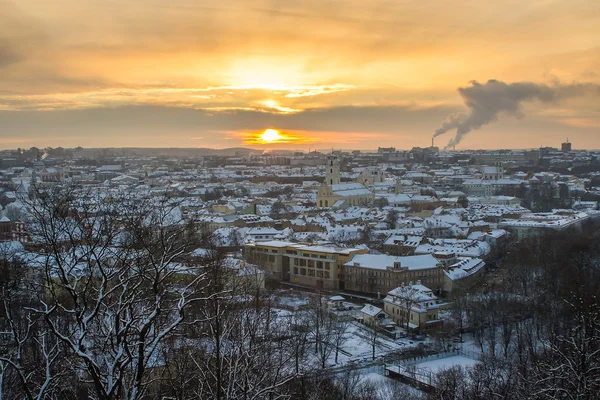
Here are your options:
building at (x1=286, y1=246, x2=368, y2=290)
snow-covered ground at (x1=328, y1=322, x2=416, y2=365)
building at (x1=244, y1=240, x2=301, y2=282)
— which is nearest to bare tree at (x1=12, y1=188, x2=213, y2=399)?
snow-covered ground at (x1=328, y1=322, x2=416, y2=365)

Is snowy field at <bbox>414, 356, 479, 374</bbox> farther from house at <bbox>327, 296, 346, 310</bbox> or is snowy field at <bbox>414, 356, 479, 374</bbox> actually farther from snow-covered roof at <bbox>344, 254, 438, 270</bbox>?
snow-covered roof at <bbox>344, 254, 438, 270</bbox>

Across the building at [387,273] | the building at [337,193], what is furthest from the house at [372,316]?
the building at [337,193]

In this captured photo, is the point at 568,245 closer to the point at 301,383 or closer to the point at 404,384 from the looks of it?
the point at 404,384

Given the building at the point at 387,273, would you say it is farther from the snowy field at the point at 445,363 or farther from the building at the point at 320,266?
the snowy field at the point at 445,363

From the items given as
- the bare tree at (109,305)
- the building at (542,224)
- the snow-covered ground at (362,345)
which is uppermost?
the bare tree at (109,305)

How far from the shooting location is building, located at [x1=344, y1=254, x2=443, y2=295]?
1841 centimetres

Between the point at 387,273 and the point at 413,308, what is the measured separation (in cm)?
364

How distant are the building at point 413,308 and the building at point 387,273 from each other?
2127 mm

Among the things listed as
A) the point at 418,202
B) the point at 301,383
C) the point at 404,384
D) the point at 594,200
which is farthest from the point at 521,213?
the point at 301,383

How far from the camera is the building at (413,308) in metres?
14.7

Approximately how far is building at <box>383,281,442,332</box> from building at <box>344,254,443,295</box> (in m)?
2.13

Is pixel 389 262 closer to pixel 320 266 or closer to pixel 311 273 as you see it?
pixel 320 266

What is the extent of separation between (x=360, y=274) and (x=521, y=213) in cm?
1759

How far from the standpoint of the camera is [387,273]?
60.7 feet
